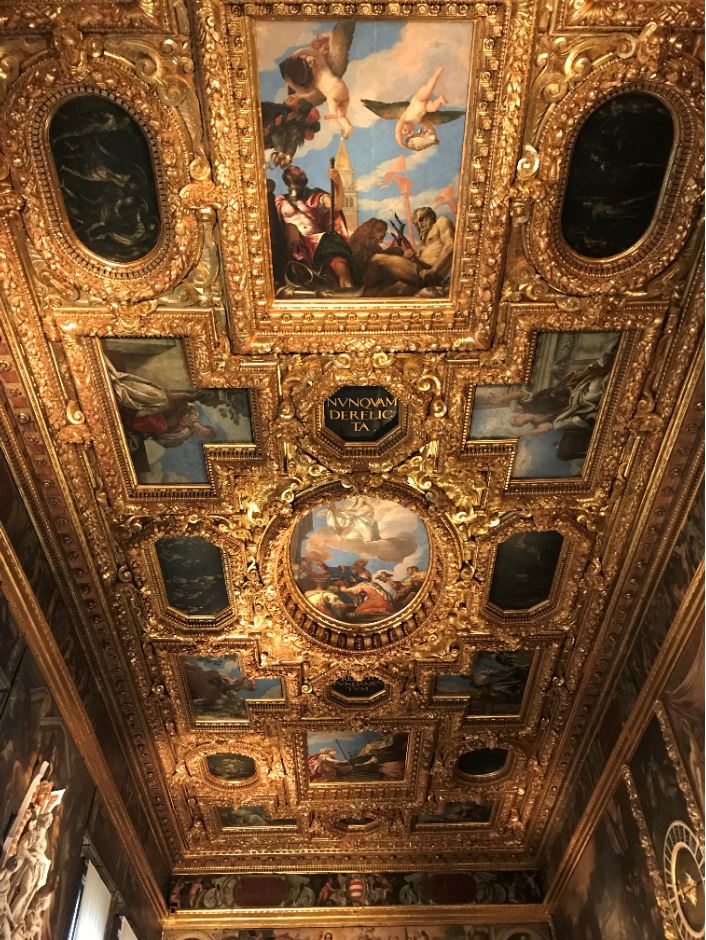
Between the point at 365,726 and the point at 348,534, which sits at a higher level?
the point at 348,534

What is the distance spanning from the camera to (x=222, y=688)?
37.6 ft

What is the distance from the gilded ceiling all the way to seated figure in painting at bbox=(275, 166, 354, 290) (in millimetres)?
24

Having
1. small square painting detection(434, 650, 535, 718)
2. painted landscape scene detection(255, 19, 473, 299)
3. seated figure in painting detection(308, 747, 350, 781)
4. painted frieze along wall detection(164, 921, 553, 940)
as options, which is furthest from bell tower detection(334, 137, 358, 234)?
painted frieze along wall detection(164, 921, 553, 940)

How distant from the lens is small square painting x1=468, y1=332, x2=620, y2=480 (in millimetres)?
7574

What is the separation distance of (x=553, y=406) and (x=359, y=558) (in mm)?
3284

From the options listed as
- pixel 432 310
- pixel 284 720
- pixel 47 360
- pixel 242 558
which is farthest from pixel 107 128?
pixel 284 720

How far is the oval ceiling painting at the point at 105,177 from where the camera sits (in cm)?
586

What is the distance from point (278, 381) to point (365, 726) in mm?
7044

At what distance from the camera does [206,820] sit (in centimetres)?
1432

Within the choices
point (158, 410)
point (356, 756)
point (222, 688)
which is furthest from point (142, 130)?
point (356, 756)

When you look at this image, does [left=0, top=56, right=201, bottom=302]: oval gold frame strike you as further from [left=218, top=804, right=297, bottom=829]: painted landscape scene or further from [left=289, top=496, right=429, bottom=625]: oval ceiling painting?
[left=218, top=804, right=297, bottom=829]: painted landscape scene

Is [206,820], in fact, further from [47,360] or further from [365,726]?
[47,360]

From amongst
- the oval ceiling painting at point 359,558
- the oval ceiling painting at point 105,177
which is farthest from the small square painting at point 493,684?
the oval ceiling painting at point 105,177

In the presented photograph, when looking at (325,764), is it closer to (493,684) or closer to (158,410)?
(493,684)
